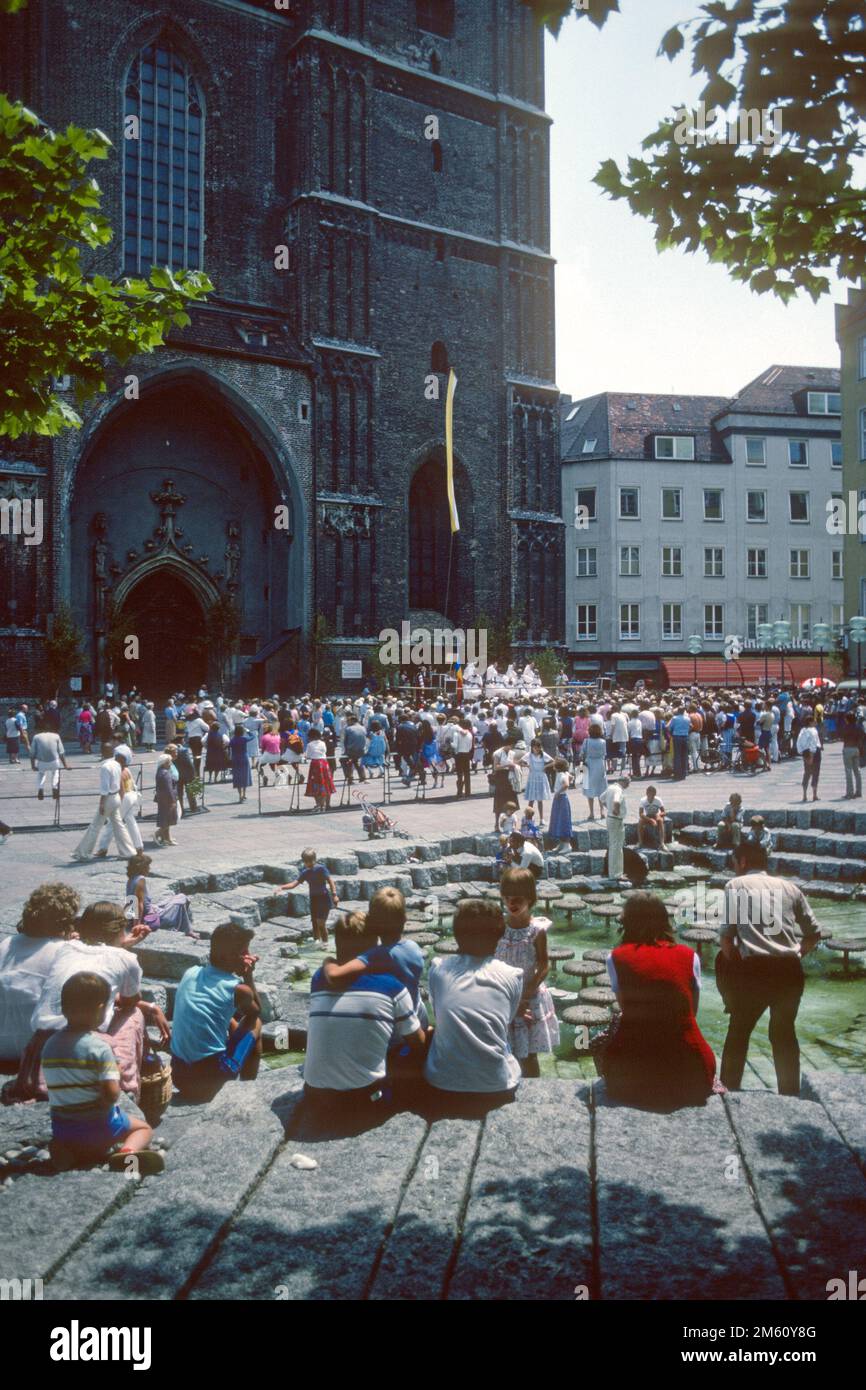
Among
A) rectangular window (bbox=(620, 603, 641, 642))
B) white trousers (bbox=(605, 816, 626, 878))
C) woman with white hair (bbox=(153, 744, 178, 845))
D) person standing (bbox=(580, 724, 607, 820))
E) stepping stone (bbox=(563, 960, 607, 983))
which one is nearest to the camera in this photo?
stepping stone (bbox=(563, 960, 607, 983))

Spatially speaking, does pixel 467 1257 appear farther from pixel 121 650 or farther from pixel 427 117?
pixel 427 117

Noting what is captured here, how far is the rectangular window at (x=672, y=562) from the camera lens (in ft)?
170

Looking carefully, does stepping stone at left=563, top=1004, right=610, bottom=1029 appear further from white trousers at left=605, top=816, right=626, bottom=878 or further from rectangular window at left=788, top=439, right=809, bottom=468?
rectangular window at left=788, top=439, right=809, bottom=468

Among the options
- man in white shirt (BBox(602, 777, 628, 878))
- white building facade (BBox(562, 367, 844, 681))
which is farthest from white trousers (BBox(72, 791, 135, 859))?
white building facade (BBox(562, 367, 844, 681))

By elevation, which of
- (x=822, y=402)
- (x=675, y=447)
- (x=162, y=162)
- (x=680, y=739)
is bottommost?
(x=680, y=739)

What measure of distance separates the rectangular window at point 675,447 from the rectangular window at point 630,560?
4743mm

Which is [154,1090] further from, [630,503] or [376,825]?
[630,503]

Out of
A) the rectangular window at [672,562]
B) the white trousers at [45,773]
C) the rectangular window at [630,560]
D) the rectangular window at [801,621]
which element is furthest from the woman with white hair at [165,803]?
the rectangular window at [801,621]

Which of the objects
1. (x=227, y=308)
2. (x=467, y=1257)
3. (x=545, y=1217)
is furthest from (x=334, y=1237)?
(x=227, y=308)

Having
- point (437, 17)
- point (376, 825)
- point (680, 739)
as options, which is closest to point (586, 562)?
point (437, 17)

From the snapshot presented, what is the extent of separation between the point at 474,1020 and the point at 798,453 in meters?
53.0

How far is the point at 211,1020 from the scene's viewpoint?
628 cm

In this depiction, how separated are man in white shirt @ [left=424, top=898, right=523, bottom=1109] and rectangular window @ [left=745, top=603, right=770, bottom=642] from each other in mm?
49461

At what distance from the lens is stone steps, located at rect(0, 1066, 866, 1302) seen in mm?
3621
